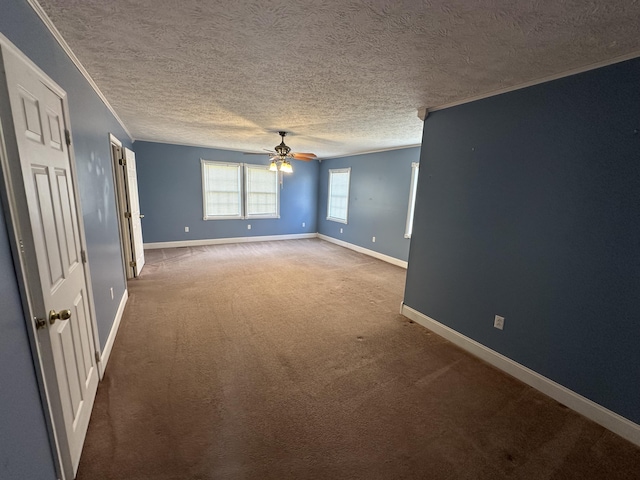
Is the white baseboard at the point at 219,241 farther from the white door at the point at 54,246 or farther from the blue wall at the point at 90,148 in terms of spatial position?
the white door at the point at 54,246

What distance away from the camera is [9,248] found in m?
1.05

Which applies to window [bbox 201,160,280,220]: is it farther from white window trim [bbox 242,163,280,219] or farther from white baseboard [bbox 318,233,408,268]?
white baseboard [bbox 318,233,408,268]

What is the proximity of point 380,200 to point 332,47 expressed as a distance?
4.57 m

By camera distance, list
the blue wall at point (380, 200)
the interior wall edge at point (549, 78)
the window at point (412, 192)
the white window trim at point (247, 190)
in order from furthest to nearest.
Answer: the white window trim at point (247, 190) → the blue wall at point (380, 200) → the window at point (412, 192) → the interior wall edge at point (549, 78)

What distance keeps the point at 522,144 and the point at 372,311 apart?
2.37m

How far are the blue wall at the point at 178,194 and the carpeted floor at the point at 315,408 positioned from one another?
3299mm

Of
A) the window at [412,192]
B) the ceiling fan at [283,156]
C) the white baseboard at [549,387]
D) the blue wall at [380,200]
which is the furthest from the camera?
the blue wall at [380,200]

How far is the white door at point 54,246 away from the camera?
1.16 meters

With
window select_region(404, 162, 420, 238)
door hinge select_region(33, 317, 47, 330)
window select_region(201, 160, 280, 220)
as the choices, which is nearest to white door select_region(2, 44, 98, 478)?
door hinge select_region(33, 317, 47, 330)

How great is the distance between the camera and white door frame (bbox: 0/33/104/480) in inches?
40.9

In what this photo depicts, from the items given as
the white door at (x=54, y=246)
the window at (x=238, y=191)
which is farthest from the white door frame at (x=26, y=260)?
the window at (x=238, y=191)

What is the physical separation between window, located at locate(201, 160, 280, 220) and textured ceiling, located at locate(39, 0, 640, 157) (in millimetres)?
3671

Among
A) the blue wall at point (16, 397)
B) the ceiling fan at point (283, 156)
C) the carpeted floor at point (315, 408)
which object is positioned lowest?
the carpeted floor at point (315, 408)

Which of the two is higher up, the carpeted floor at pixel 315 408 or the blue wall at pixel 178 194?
the blue wall at pixel 178 194
